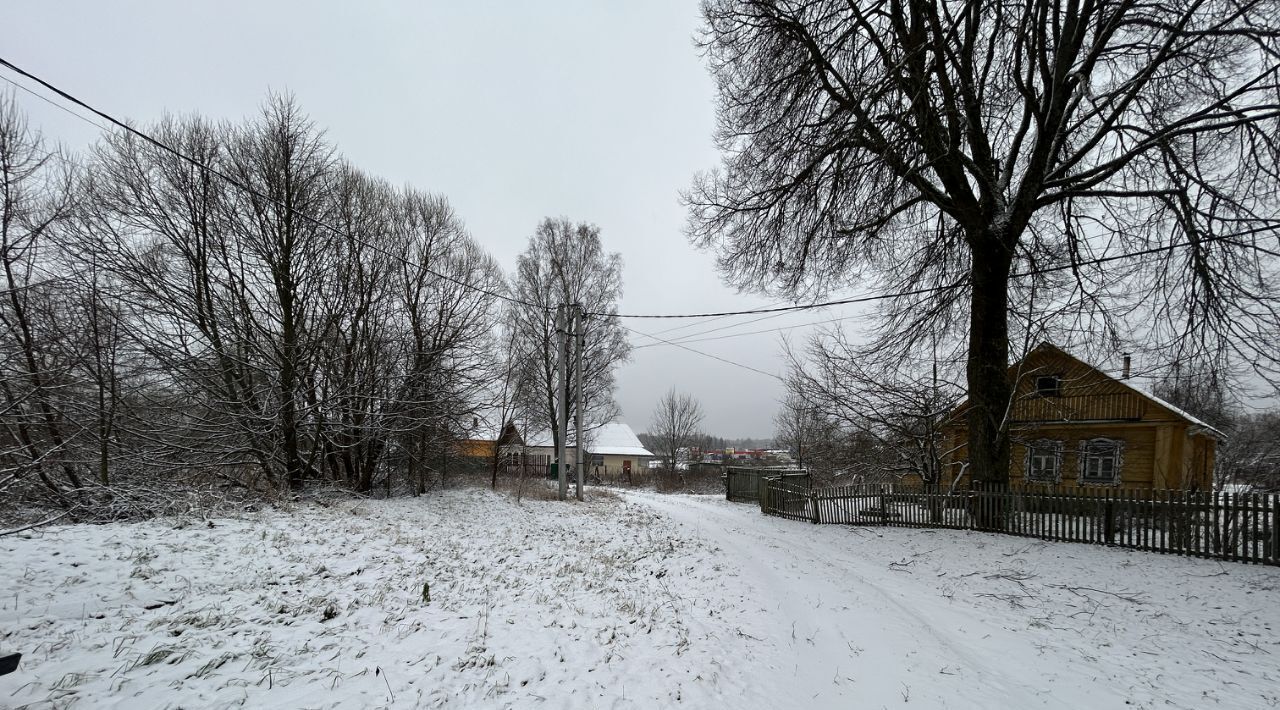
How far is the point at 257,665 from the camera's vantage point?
3.45 m

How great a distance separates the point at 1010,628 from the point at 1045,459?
18.8 metres

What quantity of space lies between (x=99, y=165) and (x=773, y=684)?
14178 mm

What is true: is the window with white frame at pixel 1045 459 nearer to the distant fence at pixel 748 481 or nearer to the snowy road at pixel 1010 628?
the snowy road at pixel 1010 628

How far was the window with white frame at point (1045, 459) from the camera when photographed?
1366cm

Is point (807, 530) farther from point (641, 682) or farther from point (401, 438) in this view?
point (401, 438)

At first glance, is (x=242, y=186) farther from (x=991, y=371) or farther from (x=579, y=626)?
(x=991, y=371)

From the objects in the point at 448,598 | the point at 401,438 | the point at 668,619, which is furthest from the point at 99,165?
the point at 668,619

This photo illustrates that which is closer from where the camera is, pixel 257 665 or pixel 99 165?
pixel 257 665

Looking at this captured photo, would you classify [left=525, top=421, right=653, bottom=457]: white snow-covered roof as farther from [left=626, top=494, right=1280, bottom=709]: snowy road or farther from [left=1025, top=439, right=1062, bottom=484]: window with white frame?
[left=626, top=494, right=1280, bottom=709]: snowy road

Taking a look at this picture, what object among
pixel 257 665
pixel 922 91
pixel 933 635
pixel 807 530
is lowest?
pixel 807 530

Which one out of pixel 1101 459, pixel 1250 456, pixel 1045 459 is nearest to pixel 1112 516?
pixel 1045 459

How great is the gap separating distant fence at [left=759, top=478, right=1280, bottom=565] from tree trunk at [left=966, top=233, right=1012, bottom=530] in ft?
1.88

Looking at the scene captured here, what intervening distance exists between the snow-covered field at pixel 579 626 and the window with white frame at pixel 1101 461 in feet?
45.6

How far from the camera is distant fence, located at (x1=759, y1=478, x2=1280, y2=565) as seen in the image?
7.42 metres
